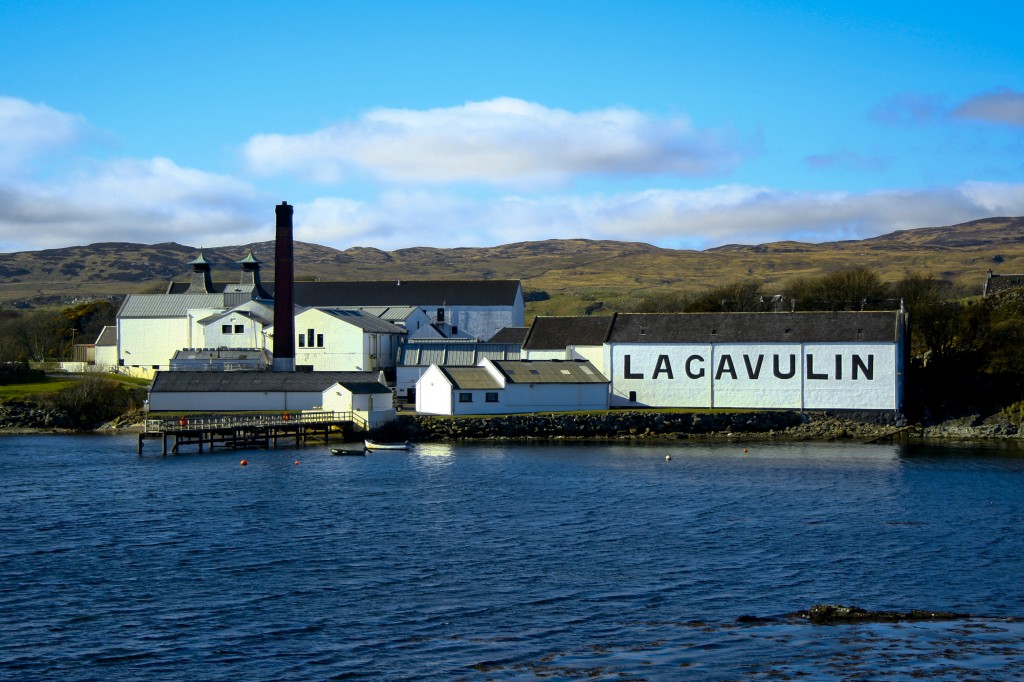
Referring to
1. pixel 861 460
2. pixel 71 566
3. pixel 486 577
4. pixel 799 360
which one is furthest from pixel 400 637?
pixel 799 360

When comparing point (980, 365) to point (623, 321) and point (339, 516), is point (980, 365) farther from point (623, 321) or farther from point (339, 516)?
point (339, 516)

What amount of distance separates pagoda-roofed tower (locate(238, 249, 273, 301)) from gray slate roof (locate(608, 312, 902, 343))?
130ft

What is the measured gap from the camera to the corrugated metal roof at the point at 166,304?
9225 cm

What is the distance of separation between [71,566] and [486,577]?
11072 millimetres

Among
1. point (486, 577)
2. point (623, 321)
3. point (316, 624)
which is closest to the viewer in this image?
point (316, 624)

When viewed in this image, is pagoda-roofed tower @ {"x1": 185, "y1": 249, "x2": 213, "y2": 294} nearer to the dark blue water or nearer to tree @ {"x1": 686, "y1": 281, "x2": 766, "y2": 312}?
tree @ {"x1": 686, "y1": 281, "x2": 766, "y2": 312}

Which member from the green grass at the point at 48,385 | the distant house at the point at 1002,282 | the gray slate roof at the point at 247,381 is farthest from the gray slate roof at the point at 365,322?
the distant house at the point at 1002,282

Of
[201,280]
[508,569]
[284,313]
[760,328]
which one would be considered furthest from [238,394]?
[508,569]

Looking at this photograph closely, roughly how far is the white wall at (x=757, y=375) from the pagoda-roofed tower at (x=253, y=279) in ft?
133

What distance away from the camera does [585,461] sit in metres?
53.4

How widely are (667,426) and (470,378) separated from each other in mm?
11266

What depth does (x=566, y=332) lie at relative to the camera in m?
72.9

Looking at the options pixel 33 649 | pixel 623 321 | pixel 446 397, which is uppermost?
pixel 623 321

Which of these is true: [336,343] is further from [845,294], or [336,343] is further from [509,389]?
[845,294]
